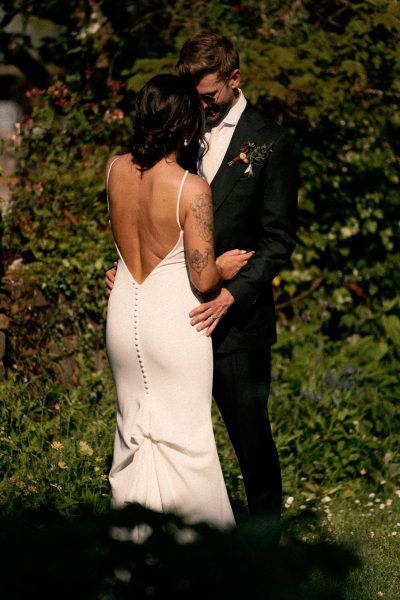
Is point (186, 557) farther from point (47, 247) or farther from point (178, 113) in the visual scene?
point (47, 247)

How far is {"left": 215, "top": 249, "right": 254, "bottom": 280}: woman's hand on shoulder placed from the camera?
12.3 ft

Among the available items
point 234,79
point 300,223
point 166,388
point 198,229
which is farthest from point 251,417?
point 300,223

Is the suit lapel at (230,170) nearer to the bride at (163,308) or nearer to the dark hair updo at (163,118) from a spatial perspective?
the bride at (163,308)

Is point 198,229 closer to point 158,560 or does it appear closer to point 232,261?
point 232,261

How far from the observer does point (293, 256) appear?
23.6ft

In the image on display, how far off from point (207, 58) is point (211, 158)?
1.36 ft

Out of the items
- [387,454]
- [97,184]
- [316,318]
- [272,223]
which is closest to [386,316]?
[316,318]

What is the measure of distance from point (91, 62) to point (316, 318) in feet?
9.82

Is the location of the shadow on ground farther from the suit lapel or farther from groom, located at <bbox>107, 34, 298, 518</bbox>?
the suit lapel

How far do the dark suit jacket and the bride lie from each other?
0.25m

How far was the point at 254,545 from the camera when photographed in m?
1.84

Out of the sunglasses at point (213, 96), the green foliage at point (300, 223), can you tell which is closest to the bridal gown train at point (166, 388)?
the sunglasses at point (213, 96)

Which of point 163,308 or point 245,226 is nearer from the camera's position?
point 163,308

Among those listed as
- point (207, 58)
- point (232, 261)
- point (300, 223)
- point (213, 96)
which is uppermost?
point (207, 58)
